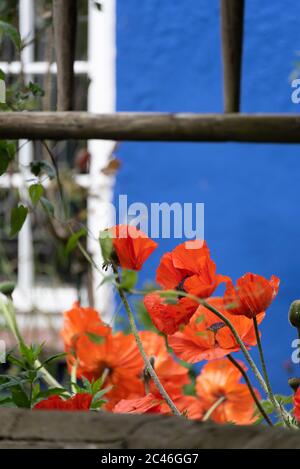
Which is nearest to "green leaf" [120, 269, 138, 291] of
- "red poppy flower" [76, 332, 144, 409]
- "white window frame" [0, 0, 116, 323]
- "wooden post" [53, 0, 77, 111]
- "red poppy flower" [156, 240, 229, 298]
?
"red poppy flower" [156, 240, 229, 298]

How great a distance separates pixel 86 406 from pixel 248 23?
2.89 m

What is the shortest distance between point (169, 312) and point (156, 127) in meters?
0.16

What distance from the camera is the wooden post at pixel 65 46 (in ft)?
2.38

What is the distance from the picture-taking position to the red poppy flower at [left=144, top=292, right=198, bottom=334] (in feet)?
2.26

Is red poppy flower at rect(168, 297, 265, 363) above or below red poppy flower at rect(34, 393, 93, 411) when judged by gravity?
above

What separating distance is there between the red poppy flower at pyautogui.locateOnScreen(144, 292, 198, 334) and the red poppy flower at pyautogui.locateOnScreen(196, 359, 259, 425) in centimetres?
Result: 25

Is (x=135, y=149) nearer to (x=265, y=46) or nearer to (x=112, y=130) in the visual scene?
(x=265, y=46)

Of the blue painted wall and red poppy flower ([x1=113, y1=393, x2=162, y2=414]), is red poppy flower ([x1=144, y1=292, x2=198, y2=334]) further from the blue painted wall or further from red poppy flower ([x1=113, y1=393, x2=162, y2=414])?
the blue painted wall

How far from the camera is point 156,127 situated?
0.60 metres

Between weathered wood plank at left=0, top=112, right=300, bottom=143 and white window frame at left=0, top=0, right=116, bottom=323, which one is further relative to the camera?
white window frame at left=0, top=0, right=116, bottom=323

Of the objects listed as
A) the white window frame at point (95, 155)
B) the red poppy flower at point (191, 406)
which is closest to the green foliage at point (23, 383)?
the red poppy flower at point (191, 406)

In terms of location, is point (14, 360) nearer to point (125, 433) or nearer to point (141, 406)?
point (141, 406)

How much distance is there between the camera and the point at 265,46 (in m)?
3.38

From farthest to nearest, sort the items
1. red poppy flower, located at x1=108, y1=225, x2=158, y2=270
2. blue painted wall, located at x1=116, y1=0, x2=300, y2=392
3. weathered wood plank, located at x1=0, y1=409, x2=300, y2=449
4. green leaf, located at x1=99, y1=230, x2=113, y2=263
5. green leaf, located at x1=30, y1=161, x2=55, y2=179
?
1. blue painted wall, located at x1=116, y1=0, x2=300, y2=392
2. green leaf, located at x1=30, y1=161, x2=55, y2=179
3. red poppy flower, located at x1=108, y1=225, x2=158, y2=270
4. green leaf, located at x1=99, y1=230, x2=113, y2=263
5. weathered wood plank, located at x1=0, y1=409, x2=300, y2=449
